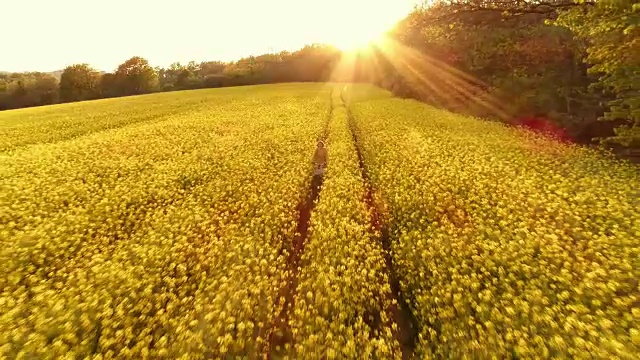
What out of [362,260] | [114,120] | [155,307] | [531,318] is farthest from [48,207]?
[114,120]

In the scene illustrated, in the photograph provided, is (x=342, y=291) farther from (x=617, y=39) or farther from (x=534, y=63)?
(x=534, y=63)

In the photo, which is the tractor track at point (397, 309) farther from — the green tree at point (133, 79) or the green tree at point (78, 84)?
the green tree at point (78, 84)

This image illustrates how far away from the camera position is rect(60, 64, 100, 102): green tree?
8881cm

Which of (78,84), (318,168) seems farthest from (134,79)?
(318,168)

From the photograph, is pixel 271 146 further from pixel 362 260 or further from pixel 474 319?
pixel 474 319

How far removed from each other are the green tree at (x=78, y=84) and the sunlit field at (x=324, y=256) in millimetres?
81817

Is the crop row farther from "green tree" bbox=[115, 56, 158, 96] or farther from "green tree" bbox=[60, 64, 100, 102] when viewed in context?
"green tree" bbox=[60, 64, 100, 102]

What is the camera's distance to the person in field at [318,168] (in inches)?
732

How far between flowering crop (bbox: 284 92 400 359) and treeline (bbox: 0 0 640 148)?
9272mm

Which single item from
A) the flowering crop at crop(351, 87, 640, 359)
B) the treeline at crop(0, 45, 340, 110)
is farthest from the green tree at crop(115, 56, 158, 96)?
the flowering crop at crop(351, 87, 640, 359)

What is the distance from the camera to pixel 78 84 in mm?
89938

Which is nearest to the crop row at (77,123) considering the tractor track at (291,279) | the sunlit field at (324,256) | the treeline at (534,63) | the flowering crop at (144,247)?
the flowering crop at (144,247)

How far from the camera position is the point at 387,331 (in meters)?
8.25

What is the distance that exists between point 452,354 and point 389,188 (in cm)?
1068
